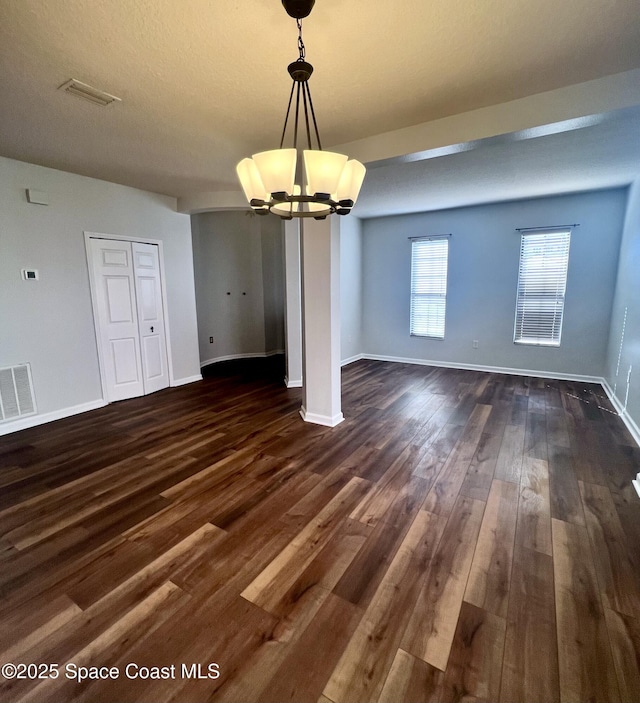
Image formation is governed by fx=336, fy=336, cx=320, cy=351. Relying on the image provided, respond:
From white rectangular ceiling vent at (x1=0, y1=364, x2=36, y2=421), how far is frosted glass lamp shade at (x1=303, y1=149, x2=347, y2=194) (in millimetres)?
3783

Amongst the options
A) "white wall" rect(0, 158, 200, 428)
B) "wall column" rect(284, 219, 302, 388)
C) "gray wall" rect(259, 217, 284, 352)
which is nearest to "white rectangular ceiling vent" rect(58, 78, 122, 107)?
"white wall" rect(0, 158, 200, 428)

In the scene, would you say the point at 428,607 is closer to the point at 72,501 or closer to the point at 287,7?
the point at 72,501

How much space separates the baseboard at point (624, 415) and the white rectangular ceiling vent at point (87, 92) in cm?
510

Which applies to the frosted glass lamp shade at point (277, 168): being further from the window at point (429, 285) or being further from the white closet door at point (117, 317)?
the window at point (429, 285)

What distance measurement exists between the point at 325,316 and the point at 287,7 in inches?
90.4

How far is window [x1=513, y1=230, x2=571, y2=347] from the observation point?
16.7 ft

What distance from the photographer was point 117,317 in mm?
4371

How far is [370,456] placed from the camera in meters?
2.94

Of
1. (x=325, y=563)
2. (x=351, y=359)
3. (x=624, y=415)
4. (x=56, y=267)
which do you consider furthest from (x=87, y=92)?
(x=624, y=415)

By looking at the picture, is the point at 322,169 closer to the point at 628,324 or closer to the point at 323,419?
the point at 323,419

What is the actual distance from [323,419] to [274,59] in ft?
9.73

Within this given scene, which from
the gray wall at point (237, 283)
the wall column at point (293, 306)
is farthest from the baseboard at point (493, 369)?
the gray wall at point (237, 283)

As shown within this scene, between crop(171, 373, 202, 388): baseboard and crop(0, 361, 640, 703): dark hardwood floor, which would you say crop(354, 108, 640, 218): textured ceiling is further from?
crop(171, 373, 202, 388): baseboard

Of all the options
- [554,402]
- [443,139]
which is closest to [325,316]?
[443,139]
